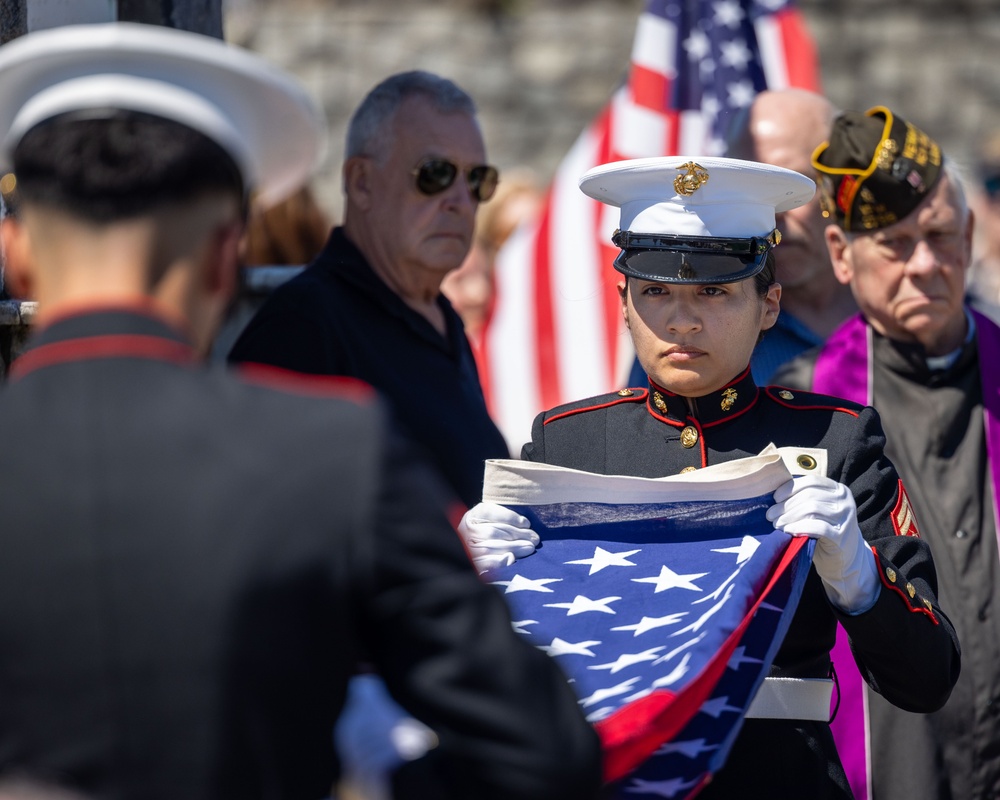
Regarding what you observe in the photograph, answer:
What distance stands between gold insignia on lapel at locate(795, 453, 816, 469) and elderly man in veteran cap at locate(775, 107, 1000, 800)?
103 cm

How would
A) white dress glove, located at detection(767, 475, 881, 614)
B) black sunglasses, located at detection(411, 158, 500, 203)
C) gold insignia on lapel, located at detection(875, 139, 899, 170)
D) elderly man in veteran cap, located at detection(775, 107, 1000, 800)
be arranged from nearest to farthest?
white dress glove, located at detection(767, 475, 881, 614)
elderly man in veteran cap, located at detection(775, 107, 1000, 800)
gold insignia on lapel, located at detection(875, 139, 899, 170)
black sunglasses, located at detection(411, 158, 500, 203)

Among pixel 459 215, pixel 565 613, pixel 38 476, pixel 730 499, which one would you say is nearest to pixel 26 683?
pixel 38 476

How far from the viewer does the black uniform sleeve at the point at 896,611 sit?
98.7 inches

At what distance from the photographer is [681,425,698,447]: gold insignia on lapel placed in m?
2.92

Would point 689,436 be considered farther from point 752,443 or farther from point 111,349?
point 111,349

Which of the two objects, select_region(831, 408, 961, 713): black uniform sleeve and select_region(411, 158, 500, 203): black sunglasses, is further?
select_region(411, 158, 500, 203): black sunglasses

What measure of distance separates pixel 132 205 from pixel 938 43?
35.7ft

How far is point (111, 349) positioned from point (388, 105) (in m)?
2.65

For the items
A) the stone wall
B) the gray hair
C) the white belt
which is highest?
the stone wall

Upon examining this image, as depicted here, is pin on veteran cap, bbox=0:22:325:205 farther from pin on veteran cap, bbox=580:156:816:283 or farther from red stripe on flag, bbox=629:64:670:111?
red stripe on flag, bbox=629:64:670:111

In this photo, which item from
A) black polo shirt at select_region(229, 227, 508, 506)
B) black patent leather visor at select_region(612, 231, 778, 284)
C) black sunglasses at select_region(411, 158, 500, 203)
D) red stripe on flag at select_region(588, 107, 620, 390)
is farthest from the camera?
red stripe on flag at select_region(588, 107, 620, 390)

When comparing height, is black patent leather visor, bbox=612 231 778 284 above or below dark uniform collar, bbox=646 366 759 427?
above

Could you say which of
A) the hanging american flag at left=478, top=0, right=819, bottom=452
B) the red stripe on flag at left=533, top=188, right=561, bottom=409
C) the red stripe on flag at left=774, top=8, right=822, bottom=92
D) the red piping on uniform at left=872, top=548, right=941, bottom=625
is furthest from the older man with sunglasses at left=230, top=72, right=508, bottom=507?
the red stripe on flag at left=533, top=188, right=561, bottom=409

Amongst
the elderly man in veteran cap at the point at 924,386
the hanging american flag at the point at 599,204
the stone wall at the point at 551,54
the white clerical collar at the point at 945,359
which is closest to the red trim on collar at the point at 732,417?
the elderly man in veteran cap at the point at 924,386
